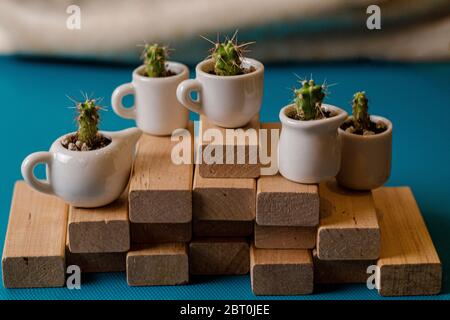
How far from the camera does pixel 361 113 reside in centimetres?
221

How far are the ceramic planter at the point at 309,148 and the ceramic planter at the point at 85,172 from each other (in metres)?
0.39

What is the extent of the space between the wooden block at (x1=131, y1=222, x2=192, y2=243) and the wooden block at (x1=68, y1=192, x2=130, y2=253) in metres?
0.04

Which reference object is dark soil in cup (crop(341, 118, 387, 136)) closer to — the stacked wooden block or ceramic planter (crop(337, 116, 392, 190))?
ceramic planter (crop(337, 116, 392, 190))

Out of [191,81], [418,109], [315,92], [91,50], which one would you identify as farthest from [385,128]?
[91,50]

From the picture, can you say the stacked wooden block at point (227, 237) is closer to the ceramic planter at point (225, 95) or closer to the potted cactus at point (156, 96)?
the ceramic planter at point (225, 95)

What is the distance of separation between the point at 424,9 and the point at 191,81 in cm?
185

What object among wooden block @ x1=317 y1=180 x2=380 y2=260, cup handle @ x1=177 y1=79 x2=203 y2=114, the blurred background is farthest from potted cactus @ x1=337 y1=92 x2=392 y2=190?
the blurred background

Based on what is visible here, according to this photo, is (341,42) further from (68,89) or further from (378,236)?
(378,236)

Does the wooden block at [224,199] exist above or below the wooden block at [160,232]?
above

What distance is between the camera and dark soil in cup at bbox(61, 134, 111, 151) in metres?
2.12

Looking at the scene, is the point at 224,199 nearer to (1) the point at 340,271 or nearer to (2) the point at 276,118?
(1) the point at 340,271

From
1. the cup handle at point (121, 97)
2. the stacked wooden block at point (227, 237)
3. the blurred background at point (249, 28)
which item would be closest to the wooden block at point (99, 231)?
the stacked wooden block at point (227, 237)

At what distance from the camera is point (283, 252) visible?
2.12m

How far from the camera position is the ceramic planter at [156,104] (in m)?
2.30
